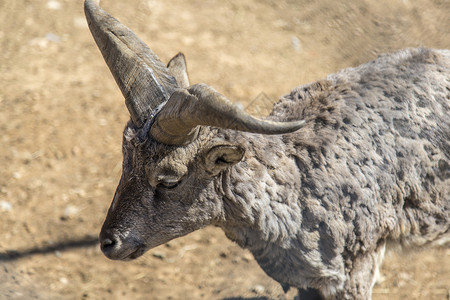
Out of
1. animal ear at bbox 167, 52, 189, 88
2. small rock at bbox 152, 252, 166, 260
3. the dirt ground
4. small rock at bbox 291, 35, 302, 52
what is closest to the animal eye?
animal ear at bbox 167, 52, 189, 88

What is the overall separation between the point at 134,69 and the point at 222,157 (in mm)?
891

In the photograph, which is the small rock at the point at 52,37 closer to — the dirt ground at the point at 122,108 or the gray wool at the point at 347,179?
the dirt ground at the point at 122,108

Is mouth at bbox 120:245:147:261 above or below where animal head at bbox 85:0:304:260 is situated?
below

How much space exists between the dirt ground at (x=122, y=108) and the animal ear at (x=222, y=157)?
194 cm

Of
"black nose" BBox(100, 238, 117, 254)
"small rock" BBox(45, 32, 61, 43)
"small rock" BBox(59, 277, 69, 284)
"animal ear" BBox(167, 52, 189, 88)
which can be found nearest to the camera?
"black nose" BBox(100, 238, 117, 254)

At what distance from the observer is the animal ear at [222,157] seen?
3277mm

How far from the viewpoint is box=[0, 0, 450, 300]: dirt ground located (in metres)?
5.27

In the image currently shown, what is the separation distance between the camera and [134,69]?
11.9ft

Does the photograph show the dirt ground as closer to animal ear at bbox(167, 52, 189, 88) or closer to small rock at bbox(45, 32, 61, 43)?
small rock at bbox(45, 32, 61, 43)

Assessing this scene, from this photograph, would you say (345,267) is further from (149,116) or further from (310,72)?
(310,72)

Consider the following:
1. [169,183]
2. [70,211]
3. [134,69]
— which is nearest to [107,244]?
[169,183]

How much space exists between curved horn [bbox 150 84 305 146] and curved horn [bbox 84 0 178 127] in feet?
0.83

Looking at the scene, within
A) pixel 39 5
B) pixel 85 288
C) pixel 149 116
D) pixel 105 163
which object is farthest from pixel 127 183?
pixel 39 5

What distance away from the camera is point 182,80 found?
401 cm
